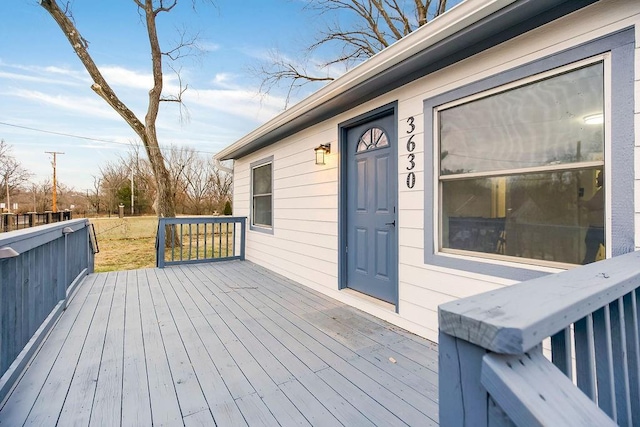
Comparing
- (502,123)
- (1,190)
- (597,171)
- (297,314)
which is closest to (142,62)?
(297,314)

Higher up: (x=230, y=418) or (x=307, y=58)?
(x=307, y=58)

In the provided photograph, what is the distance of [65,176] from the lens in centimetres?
2609

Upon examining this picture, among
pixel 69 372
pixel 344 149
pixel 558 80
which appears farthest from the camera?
pixel 344 149

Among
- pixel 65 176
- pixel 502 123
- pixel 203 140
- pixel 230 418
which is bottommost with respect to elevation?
pixel 230 418

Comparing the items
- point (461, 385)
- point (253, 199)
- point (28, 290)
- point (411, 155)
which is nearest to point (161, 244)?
point (253, 199)

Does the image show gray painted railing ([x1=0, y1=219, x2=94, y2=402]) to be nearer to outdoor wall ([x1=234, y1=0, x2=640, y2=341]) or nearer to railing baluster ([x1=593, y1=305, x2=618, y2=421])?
railing baluster ([x1=593, y1=305, x2=618, y2=421])

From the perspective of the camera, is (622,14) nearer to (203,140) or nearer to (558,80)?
(558,80)

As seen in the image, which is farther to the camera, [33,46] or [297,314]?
[33,46]

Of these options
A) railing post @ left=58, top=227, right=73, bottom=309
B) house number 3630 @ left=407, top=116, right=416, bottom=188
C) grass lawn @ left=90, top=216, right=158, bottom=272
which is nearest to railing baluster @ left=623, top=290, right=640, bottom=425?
house number 3630 @ left=407, top=116, right=416, bottom=188

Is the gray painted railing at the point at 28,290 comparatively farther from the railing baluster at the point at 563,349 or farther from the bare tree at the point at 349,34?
the bare tree at the point at 349,34

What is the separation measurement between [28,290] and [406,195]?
3161 millimetres

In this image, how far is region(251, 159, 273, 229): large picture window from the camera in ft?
18.7

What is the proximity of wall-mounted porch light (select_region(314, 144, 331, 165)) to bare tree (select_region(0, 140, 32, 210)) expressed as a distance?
27483 mm

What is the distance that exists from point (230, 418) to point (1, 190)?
31.4 metres
